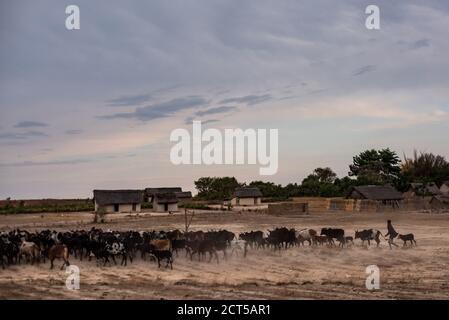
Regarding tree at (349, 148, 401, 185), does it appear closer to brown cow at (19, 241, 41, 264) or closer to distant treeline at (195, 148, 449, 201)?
distant treeline at (195, 148, 449, 201)

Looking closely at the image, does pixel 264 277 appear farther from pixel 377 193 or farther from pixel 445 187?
pixel 445 187

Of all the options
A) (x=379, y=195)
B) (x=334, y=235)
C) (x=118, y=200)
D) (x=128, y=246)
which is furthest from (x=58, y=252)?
(x=379, y=195)

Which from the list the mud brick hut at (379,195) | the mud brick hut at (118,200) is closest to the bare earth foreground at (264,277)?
the mud brick hut at (379,195)

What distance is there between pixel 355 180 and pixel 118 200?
34.2 m

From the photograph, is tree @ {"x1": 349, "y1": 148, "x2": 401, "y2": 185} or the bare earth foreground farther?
tree @ {"x1": 349, "y1": 148, "x2": 401, "y2": 185}

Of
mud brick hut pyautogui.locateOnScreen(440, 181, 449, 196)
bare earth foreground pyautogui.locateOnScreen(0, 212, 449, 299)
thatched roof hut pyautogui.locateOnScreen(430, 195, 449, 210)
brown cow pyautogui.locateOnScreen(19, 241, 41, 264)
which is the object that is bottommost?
bare earth foreground pyautogui.locateOnScreen(0, 212, 449, 299)

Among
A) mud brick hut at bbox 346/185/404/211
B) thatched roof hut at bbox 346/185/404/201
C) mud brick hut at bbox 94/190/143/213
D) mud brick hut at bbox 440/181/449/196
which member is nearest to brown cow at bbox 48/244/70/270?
mud brick hut at bbox 94/190/143/213

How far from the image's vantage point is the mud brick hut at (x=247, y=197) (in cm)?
7038

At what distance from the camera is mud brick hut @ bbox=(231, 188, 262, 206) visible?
7038 centimetres

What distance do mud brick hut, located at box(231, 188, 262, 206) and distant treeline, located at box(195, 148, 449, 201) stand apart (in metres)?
6.40

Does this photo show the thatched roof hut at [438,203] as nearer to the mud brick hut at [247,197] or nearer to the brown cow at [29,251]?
the mud brick hut at [247,197]

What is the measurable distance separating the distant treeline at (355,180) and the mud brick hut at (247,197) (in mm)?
6401
